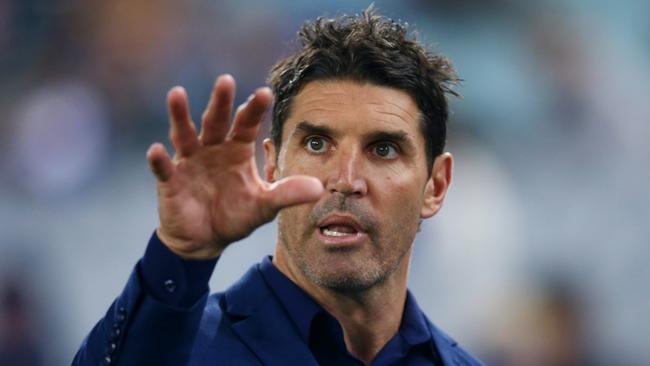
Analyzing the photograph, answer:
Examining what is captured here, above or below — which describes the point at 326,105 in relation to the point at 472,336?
above

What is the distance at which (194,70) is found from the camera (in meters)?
7.68

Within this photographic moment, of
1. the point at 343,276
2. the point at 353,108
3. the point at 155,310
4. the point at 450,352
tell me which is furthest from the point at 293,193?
the point at 450,352

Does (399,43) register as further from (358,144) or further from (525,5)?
(525,5)

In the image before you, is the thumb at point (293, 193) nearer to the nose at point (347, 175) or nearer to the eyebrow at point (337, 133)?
the nose at point (347, 175)

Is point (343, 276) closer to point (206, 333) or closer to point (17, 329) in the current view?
point (206, 333)

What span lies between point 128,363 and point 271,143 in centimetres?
132

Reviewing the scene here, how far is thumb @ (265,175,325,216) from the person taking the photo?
8.41 feet

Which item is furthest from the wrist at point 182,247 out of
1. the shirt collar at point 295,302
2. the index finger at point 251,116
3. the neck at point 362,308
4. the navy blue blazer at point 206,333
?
the neck at point 362,308

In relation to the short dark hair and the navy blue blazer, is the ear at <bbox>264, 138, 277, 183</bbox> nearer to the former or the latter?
the short dark hair

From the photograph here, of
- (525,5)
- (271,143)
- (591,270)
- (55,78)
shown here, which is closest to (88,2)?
(55,78)

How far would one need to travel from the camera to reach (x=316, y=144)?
11.5 feet

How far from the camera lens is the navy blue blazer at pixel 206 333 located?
8.56ft

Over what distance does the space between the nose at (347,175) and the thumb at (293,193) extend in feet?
2.53

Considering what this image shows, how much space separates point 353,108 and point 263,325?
29.2 inches
